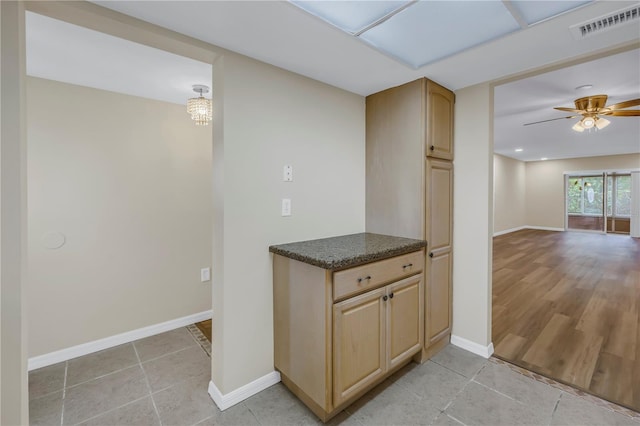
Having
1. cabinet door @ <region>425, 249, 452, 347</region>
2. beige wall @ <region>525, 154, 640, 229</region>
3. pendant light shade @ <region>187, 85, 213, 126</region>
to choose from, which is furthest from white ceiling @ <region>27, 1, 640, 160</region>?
beige wall @ <region>525, 154, 640, 229</region>

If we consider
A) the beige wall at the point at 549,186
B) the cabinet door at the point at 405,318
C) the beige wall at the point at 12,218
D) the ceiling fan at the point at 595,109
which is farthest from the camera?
the beige wall at the point at 549,186

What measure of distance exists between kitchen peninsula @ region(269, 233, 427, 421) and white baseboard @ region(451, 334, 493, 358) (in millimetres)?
604

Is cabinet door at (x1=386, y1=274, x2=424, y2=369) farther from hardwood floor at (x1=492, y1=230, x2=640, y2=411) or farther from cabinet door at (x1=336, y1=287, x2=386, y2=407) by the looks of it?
hardwood floor at (x1=492, y1=230, x2=640, y2=411)

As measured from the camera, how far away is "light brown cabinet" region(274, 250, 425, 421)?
1591 mm

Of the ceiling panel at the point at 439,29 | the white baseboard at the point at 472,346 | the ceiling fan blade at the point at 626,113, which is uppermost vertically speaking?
the ceiling fan blade at the point at 626,113

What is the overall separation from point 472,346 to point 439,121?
1.88 meters

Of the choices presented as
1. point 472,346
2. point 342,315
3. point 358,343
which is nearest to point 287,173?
point 342,315

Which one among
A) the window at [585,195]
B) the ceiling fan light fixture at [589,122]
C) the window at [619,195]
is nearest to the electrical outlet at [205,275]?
the ceiling fan light fixture at [589,122]

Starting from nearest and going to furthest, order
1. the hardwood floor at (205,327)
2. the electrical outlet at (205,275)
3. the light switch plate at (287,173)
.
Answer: the light switch plate at (287,173), the hardwood floor at (205,327), the electrical outlet at (205,275)

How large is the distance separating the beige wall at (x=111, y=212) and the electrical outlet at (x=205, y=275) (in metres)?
0.05

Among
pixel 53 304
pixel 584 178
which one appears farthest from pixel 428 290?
pixel 584 178

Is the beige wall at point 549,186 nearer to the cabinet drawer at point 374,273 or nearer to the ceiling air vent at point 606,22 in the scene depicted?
the ceiling air vent at point 606,22

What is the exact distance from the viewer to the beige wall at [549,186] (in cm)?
859

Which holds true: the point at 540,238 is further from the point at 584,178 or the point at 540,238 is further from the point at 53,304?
the point at 53,304
